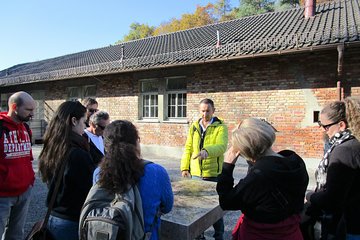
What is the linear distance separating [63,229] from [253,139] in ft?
5.10

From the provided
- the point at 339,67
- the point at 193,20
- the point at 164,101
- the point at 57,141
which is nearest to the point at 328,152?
the point at 57,141

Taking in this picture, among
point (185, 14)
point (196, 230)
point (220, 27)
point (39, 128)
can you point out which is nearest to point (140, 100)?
point (220, 27)

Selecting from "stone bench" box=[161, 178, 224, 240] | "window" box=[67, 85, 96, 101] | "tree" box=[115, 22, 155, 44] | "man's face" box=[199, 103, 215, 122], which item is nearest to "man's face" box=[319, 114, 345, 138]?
"stone bench" box=[161, 178, 224, 240]

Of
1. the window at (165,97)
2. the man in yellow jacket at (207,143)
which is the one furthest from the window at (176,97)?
the man in yellow jacket at (207,143)

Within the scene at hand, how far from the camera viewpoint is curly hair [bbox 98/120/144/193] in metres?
1.76

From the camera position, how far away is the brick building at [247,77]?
25.8ft

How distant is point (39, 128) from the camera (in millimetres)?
16016

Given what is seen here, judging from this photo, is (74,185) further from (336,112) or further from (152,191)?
(336,112)

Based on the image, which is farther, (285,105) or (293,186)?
(285,105)

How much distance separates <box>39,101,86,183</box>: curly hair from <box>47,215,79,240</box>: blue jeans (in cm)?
34

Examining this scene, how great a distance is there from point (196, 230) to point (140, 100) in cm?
1010

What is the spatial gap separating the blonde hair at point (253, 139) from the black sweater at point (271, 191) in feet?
0.25

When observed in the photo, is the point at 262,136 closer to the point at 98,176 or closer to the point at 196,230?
the point at 196,230

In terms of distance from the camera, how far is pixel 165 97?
1125 cm
